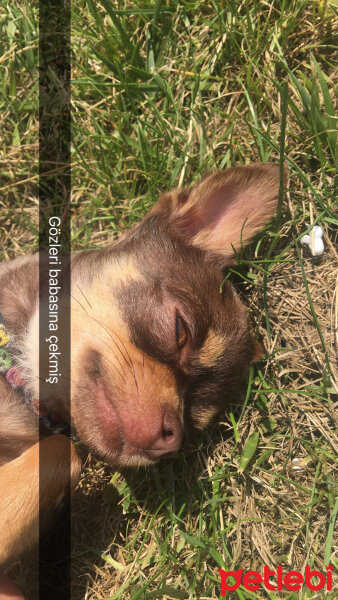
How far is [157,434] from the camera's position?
10.7ft

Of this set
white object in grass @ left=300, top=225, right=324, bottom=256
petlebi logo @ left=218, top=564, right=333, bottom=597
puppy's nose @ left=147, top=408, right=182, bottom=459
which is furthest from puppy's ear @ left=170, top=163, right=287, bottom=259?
petlebi logo @ left=218, top=564, right=333, bottom=597

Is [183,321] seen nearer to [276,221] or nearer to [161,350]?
[161,350]

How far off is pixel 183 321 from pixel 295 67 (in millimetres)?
2392

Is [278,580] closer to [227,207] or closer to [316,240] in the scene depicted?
[316,240]

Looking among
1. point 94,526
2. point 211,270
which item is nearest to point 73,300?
point 211,270

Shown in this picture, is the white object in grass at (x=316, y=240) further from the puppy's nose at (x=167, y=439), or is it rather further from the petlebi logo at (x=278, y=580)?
the petlebi logo at (x=278, y=580)

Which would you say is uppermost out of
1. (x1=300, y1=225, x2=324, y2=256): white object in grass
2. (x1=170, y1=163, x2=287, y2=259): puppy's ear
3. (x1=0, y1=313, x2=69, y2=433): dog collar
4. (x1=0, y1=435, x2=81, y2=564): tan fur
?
(x1=170, y1=163, x2=287, y2=259): puppy's ear

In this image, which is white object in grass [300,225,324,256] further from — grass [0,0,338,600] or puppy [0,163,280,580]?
puppy [0,163,280,580]

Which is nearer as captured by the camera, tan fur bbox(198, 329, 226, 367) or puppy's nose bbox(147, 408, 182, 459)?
puppy's nose bbox(147, 408, 182, 459)

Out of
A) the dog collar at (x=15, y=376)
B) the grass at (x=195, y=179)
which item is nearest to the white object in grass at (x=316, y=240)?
the grass at (x=195, y=179)

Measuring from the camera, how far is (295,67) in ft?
14.9

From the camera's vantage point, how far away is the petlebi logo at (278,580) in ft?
13.2

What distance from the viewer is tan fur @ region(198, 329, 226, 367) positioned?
11.8ft

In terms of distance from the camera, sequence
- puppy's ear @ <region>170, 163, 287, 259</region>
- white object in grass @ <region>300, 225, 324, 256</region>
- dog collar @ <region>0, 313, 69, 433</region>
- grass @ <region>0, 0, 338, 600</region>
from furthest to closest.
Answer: white object in grass @ <region>300, 225, 324, 256</region>
grass @ <region>0, 0, 338, 600</region>
puppy's ear @ <region>170, 163, 287, 259</region>
dog collar @ <region>0, 313, 69, 433</region>
